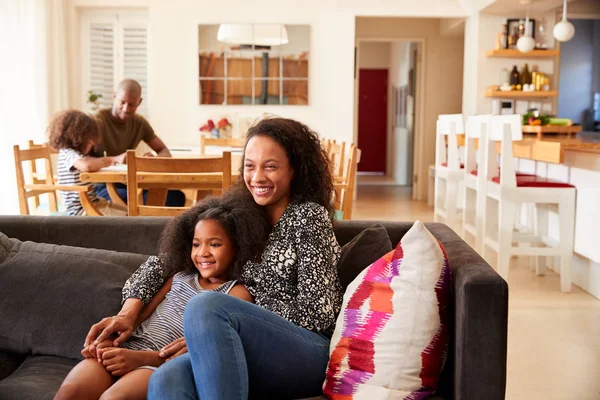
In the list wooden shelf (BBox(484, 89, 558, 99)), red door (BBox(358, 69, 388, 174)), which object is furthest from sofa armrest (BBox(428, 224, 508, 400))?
red door (BBox(358, 69, 388, 174))

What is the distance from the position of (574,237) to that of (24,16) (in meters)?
5.17

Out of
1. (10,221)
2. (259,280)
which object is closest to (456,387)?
(259,280)

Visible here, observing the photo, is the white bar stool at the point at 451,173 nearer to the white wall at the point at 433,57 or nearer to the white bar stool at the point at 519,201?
the white bar stool at the point at 519,201

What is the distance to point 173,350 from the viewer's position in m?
1.96

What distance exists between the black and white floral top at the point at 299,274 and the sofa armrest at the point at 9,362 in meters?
0.41

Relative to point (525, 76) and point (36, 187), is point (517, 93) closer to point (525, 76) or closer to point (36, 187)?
point (525, 76)

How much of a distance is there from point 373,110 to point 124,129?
8528 millimetres

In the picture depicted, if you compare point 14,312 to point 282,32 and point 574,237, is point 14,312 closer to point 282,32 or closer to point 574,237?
point 574,237

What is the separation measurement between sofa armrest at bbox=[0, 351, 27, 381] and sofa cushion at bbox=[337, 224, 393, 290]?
976mm

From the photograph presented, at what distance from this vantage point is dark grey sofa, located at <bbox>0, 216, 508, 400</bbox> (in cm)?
174

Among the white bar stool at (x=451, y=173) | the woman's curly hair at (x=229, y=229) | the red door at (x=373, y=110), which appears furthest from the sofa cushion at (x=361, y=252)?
the red door at (x=373, y=110)

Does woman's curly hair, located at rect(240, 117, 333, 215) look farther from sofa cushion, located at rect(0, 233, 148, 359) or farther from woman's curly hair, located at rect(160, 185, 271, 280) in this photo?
sofa cushion, located at rect(0, 233, 148, 359)

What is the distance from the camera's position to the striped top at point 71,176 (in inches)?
164

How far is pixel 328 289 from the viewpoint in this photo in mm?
1997
